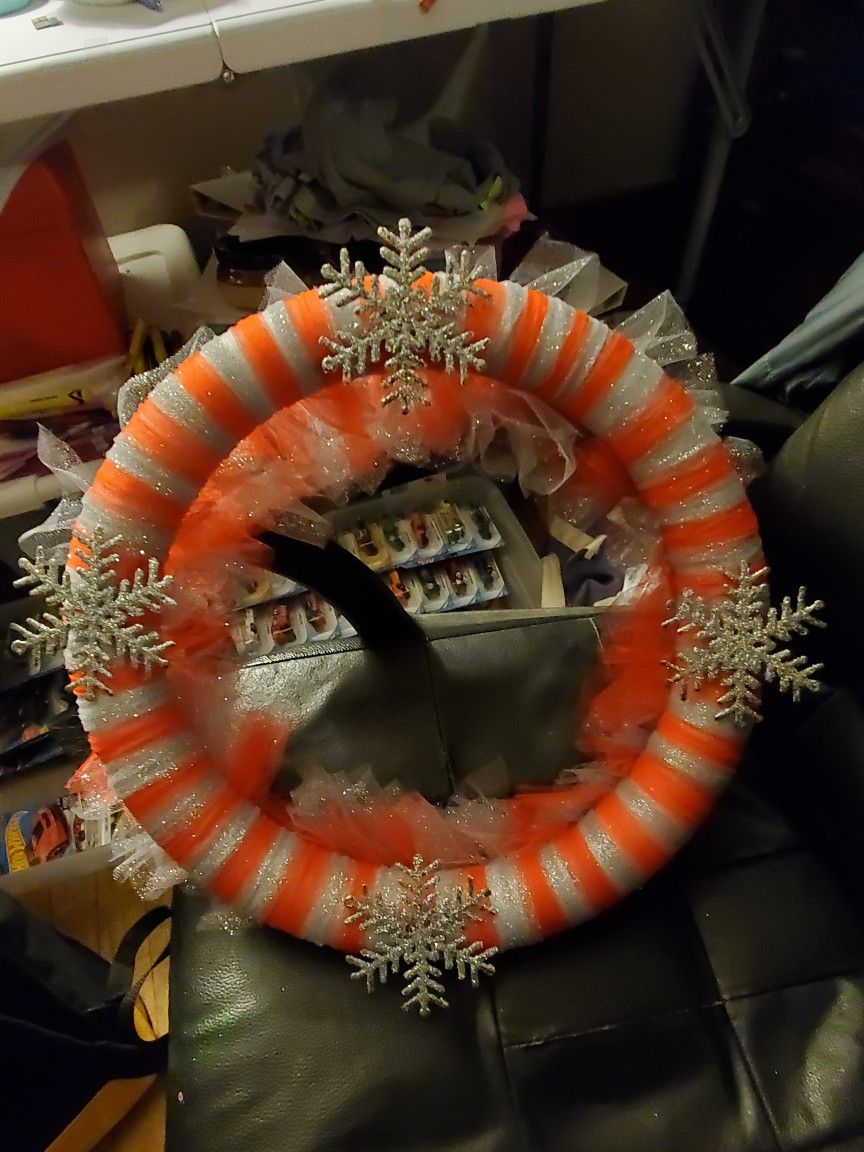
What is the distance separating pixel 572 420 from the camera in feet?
1.99

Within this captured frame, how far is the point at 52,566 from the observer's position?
547 mm

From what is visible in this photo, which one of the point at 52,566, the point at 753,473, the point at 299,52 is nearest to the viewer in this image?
the point at 52,566

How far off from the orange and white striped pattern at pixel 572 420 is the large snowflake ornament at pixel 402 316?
0.01 m

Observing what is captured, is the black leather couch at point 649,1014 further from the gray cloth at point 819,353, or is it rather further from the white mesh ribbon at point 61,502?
the white mesh ribbon at point 61,502

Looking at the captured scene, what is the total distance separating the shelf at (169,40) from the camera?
75 cm

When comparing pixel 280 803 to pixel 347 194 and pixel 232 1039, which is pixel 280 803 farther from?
pixel 347 194

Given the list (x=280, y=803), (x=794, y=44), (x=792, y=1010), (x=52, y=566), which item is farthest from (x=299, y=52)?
(x=792, y=1010)

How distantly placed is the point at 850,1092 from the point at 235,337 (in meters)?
0.66

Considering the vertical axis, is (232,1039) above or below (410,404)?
below

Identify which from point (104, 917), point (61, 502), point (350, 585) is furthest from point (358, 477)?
point (104, 917)

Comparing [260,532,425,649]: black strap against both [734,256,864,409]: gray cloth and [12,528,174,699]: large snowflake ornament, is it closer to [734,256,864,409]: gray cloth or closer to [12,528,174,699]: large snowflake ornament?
[12,528,174,699]: large snowflake ornament

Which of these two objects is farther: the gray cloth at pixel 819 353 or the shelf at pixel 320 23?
the shelf at pixel 320 23

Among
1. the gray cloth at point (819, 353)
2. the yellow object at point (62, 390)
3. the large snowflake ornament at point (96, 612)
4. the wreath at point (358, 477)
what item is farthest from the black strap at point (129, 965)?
the gray cloth at point (819, 353)

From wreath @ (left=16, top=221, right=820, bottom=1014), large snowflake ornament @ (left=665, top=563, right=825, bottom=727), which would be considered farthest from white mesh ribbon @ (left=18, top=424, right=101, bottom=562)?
large snowflake ornament @ (left=665, top=563, right=825, bottom=727)
